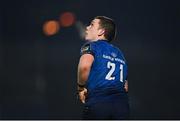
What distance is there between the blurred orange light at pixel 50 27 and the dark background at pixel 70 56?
0.06 metres

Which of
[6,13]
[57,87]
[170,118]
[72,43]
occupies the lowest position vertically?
[170,118]

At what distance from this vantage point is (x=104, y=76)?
5.70m

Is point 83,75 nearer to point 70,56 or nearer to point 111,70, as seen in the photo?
point 111,70

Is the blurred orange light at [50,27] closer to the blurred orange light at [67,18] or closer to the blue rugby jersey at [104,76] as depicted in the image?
the blurred orange light at [67,18]

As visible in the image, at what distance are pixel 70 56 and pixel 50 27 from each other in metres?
0.55

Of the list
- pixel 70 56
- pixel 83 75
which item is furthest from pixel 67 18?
pixel 83 75

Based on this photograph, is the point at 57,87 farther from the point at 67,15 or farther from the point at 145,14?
the point at 145,14

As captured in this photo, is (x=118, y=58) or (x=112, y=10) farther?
(x=112, y=10)

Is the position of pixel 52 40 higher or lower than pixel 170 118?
higher

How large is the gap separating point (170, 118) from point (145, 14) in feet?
5.49

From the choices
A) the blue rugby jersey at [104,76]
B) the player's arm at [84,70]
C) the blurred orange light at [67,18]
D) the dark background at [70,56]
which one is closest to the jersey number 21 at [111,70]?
the blue rugby jersey at [104,76]

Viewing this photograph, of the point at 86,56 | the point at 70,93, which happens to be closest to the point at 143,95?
the point at 70,93

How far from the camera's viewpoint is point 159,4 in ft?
25.1

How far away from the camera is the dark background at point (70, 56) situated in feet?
24.7
